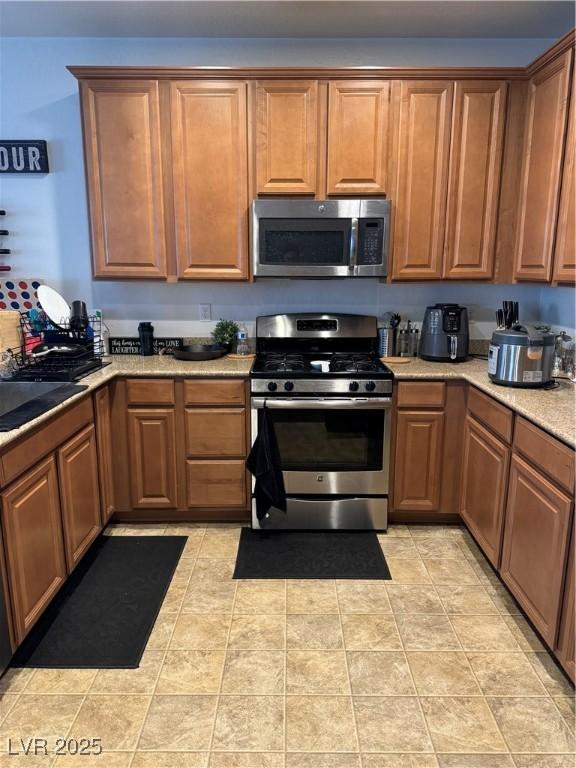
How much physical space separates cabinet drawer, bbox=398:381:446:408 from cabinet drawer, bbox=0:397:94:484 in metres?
1.62

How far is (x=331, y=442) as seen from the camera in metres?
2.81

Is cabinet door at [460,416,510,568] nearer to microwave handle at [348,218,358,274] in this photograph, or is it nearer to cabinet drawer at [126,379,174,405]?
microwave handle at [348,218,358,274]

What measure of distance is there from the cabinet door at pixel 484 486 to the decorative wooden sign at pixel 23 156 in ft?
9.54

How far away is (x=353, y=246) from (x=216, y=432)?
1.27m

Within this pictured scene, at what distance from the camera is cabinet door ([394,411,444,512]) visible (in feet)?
9.29

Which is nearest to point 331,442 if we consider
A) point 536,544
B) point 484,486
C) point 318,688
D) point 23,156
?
point 484,486

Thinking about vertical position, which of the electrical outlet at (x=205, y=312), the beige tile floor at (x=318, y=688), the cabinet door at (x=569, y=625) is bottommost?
the beige tile floor at (x=318, y=688)

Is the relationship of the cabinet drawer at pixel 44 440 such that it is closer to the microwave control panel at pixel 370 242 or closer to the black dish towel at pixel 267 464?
the black dish towel at pixel 267 464

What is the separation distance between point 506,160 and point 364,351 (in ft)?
4.30

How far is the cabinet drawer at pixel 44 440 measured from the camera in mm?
1793

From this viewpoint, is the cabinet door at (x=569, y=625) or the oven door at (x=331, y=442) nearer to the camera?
the cabinet door at (x=569, y=625)

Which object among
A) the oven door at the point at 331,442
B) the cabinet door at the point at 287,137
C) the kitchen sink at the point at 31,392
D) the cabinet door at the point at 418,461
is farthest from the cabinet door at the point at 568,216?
the kitchen sink at the point at 31,392

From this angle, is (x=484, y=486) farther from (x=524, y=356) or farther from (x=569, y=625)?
(x=569, y=625)

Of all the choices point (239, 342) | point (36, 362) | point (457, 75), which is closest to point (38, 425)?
point (36, 362)
